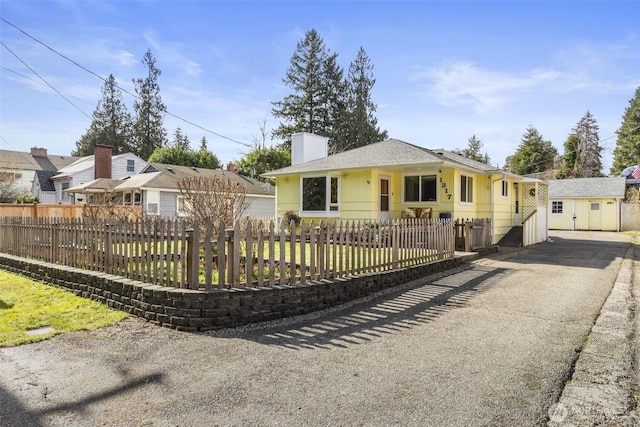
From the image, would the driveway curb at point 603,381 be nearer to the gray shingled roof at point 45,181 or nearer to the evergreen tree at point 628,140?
the gray shingled roof at point 45,181

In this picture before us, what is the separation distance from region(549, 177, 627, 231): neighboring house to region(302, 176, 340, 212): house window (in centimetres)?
2250

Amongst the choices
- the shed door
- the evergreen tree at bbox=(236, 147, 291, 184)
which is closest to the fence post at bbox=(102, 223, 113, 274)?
the evergreen tree at bbox=(236, 147, 291, 184)

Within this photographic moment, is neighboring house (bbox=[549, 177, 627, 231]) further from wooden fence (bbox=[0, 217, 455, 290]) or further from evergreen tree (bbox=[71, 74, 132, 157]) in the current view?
evergreen tree (bbox=[71, 74, 132, 157])

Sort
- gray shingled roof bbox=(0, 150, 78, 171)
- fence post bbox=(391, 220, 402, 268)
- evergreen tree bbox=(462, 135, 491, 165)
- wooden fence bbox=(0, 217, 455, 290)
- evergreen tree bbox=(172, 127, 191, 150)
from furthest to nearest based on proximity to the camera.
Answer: evergreen tree bbox=(172, 127, 191, 150)
evergreen tree bbox=(462, 135, 491, 165)
gray shingled roof bbox=(0, 150, 78, 171)
fence post bbox=(391, 220, 402, 268)
wooden fence bbox=(0, 217, 455, 290)

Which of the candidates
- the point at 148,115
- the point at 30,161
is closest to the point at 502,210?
the point at 30,161

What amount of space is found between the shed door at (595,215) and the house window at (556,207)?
6.35 ft

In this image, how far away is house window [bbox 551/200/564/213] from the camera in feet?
99.1

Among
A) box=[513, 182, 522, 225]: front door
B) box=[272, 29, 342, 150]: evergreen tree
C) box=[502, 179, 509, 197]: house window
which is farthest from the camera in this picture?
box=[272, 29, 342, 150]: evergreen tree

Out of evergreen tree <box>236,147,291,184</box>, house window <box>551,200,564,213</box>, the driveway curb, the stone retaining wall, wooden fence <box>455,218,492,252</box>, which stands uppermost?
evergreen tree <box>236,147,291,184</box>

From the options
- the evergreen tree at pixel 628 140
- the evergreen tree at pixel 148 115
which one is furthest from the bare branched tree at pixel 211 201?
the evergreen tree at pixel 628 140

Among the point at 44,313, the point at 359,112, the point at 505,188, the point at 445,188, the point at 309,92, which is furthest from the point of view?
the point at 309,92

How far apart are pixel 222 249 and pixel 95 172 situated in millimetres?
31364

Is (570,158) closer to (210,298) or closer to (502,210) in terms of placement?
(502,210)

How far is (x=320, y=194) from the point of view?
1725 cm
